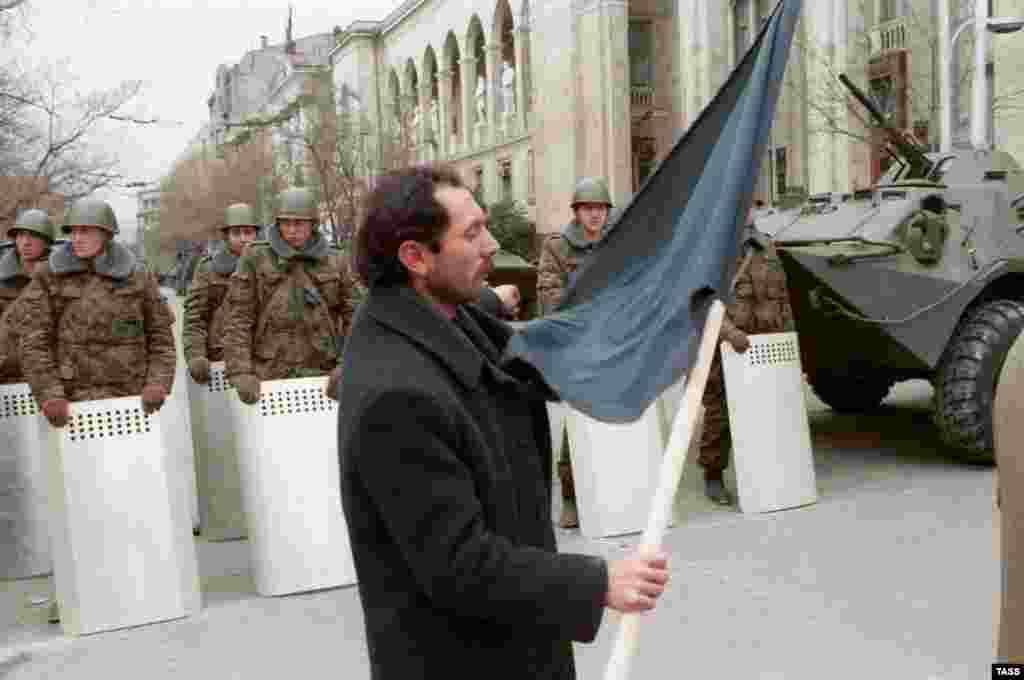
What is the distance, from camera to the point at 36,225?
730 centimetres

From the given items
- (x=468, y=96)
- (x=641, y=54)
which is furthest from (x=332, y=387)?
(x=468, y=96)

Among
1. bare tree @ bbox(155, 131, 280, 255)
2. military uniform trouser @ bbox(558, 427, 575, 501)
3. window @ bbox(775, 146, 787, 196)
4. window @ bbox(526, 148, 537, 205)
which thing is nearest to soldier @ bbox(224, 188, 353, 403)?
military uniform trouser @ bbox(558, 427, 575, 501)

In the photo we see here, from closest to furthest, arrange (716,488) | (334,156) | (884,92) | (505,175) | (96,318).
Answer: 1. (96,318)
2. (716,488)
3. (884,92)
4. (334,156)
5. (505,175)

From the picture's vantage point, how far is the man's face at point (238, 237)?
8.70m

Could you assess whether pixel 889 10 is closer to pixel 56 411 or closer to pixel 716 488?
pixel 716 488

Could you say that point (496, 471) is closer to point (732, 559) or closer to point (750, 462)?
point (732, 559)

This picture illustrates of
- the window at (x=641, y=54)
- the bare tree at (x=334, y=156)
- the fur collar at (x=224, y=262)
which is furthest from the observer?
the window at (x=641, y=54)

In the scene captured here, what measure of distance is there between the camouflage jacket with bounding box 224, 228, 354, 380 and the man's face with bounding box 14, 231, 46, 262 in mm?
1442

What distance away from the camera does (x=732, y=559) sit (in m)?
6.23

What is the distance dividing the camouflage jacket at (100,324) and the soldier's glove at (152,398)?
0.35ft

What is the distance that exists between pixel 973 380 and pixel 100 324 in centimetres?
541

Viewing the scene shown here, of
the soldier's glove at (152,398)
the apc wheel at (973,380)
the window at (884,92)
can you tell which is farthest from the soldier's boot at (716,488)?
the window at (884,92)

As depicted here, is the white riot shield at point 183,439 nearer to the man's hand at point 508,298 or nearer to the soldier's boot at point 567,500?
the soldier's boot at point 567,500

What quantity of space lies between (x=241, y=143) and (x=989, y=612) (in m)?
44.4
